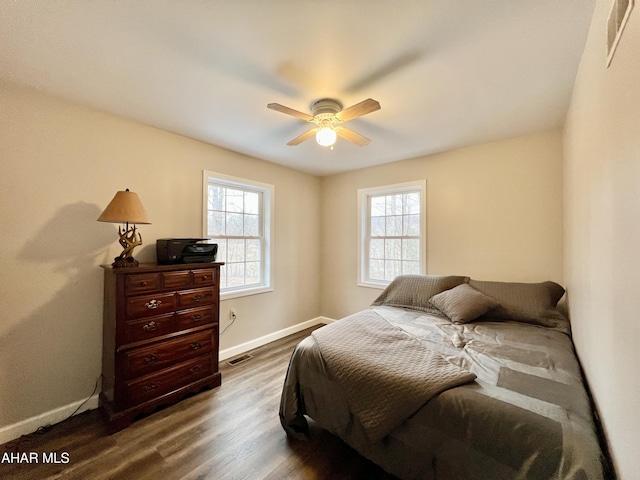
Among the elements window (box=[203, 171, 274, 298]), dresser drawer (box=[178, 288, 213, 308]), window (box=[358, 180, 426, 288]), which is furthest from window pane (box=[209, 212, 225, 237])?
window (box=[358, 180, 426, 288])

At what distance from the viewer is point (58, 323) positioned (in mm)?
2004

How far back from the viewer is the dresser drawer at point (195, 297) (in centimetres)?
228

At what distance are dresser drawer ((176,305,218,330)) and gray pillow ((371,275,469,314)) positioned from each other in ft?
5.85

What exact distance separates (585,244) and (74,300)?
142 inches

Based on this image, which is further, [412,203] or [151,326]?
[412,203]

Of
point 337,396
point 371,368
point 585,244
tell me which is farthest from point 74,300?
point 585,244

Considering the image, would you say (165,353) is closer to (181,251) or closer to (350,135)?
(181,251)

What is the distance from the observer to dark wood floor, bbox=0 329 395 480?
152 centimetres

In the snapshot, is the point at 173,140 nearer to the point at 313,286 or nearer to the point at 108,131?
the point at 108,131

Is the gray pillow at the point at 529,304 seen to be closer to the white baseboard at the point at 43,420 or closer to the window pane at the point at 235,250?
the window pane at the point at 235,250

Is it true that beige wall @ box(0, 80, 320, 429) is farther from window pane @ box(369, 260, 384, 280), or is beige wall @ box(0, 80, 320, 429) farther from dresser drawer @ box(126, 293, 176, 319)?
window pane @ box(369, 260, 384, 280)

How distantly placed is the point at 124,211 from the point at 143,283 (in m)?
0.57

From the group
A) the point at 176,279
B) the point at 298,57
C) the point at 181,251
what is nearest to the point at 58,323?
the point at 176,279

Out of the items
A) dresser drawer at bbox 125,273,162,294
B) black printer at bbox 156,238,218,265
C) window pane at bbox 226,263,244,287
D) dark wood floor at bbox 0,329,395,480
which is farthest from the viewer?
window pane at bbox 226,263,244,287
